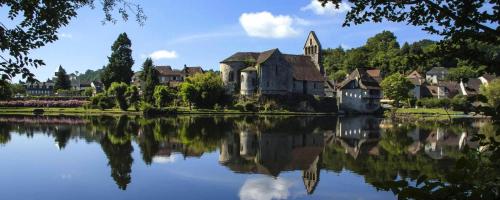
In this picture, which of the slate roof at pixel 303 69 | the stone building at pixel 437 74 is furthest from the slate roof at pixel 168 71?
the stone building at pixel 437 74

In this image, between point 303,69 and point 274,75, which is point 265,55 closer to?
point 274,75

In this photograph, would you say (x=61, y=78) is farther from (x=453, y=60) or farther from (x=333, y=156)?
(x=453, y=60)

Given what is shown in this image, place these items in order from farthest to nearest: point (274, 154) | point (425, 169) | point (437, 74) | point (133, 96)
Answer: point (437, 74) → point (133, 96) → point (274, 154) → point (425, 169)

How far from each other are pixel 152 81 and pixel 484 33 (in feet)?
268

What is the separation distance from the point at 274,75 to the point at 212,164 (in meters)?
61.3

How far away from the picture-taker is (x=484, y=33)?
17.1 ft

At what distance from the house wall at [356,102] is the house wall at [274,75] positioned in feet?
36.3

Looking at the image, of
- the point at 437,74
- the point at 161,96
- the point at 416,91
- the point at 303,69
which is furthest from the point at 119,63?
the point at 437,74

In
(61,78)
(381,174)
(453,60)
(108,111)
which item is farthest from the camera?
(61,78)

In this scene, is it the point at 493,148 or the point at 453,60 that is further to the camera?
the point at 453,60

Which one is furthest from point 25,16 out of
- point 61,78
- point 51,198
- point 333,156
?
point 61,78

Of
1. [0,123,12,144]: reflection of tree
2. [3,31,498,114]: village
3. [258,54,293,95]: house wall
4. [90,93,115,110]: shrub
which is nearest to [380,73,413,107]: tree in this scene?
[3,31,498,114]: village

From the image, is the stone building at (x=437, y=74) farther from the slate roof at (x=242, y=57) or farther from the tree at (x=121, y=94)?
the tree at (x=121, y=94)

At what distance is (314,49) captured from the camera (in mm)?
95125
